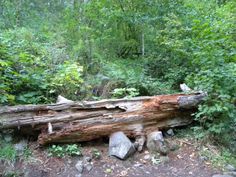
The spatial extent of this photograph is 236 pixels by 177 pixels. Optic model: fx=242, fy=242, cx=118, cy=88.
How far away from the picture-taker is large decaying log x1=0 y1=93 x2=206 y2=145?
3.41 metres

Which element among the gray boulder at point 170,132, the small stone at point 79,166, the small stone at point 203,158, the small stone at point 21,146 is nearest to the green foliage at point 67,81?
the small stone at point 21,146

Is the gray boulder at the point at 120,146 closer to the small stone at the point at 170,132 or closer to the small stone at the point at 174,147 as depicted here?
the small stone at the point at 174,147

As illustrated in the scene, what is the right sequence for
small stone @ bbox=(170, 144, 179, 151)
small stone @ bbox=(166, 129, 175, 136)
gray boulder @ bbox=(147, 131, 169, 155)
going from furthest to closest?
small stone @ bbox=(166, 129, 175, 136)
small stone @ bbox=(170, 144, 179, 151)
gray boulder @ bbox=(147, 131, 169, 155)

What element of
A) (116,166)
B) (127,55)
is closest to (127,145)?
(116,166)

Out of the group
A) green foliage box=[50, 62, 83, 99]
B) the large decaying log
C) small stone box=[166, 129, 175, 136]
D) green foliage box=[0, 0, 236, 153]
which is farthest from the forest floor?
green foliage box=[50, 62, 83, 99]

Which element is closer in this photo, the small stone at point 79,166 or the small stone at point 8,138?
the small stone at point 79,166

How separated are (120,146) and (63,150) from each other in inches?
31.9

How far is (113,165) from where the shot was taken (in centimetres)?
331

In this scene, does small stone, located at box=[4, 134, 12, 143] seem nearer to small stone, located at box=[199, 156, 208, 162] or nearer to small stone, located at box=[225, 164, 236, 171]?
small stone, located at box=[199, 156, 208, 162]

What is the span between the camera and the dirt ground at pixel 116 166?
309 cm

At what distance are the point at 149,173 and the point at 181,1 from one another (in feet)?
16.9

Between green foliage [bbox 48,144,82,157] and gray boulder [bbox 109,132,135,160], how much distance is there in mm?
470

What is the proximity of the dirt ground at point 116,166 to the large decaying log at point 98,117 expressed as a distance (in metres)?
0.27

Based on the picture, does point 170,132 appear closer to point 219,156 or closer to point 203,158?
point 203,158
